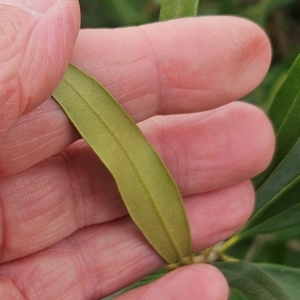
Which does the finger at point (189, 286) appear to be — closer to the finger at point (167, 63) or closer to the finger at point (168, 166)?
the finger at point (168, 166)

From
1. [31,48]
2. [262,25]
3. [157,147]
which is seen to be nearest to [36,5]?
[31,48]

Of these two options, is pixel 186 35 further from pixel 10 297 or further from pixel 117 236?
pixel 10 297

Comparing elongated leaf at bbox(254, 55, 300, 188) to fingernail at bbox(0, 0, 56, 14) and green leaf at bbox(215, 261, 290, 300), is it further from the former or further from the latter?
fingernail at bbox(0, 0, 56, 14)

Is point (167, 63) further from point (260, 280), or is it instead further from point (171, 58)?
point (260, 280)

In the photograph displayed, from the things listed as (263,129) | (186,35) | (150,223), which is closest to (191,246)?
(150,223)

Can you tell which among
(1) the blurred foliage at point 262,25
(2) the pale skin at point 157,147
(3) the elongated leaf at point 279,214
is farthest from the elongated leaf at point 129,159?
(1) the blurred foliage at point 262,25
